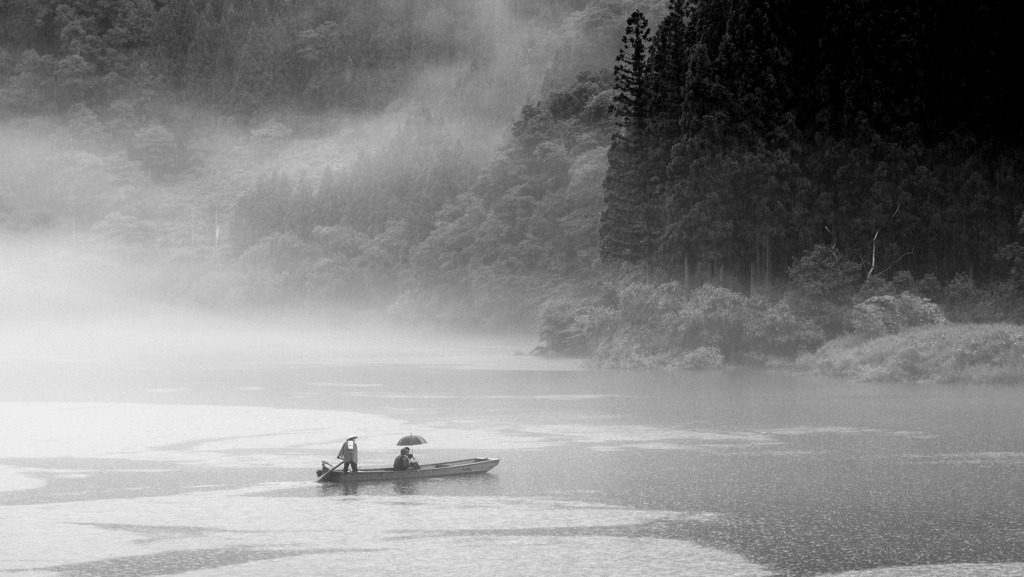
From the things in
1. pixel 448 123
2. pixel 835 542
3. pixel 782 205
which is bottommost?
pixel 835 542

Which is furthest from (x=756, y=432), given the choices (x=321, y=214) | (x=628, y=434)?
(x=321, y=214)

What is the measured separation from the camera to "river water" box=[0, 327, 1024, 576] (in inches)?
937

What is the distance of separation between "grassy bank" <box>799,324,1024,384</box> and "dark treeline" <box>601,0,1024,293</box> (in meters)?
9.20

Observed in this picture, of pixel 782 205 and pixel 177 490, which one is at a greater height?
pixel 782 205

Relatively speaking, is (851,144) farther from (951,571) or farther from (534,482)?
(951,571)

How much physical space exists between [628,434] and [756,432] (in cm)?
435

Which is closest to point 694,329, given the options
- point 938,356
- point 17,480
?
point 938,356

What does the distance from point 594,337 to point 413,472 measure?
181 ft

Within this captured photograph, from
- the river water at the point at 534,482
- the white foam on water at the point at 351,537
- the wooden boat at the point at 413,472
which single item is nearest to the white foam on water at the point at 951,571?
the river water at the point at 534,482

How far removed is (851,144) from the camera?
75.8 m

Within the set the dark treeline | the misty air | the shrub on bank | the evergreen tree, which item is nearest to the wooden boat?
the misty air

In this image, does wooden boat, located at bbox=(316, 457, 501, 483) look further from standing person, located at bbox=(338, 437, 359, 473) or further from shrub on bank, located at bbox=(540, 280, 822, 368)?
shrub on bank, located at bbox=(540, 280, 822, 368)

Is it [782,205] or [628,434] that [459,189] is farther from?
[628,434]

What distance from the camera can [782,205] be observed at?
74.2 metres
